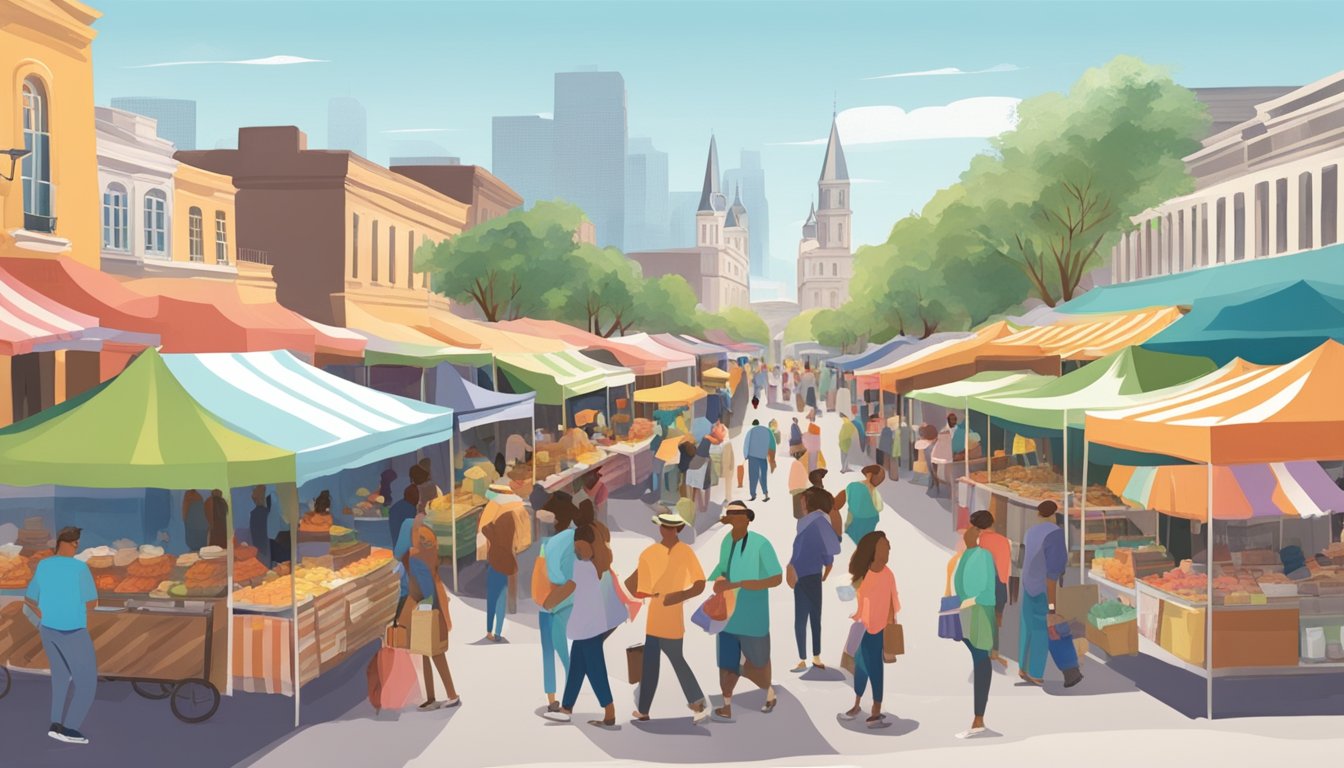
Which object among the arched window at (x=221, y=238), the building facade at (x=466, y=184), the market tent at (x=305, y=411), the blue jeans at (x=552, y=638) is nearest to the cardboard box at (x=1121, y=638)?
the blue jeans at (x=552, y=638)

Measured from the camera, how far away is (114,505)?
15742 millimetres

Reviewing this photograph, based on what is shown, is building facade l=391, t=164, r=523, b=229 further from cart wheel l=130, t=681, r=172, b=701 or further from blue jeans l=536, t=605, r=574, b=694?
blue jeans l=536, t=605, r=574, b=694

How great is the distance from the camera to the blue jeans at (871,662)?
8156 mm

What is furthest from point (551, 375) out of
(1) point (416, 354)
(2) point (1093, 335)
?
(2) point (1093, 335)

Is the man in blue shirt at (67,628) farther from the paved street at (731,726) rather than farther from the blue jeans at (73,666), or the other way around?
the paved street at (731,726)

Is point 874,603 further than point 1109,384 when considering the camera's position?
No

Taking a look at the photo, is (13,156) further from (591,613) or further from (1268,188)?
(1268,188)

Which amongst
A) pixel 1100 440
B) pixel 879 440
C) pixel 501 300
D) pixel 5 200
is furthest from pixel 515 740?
pixel 501 300

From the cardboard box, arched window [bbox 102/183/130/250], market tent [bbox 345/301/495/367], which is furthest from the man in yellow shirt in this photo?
arched window [bbox 102/183/130/250]

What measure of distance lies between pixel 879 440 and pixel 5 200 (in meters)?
17.3

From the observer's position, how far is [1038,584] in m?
9.12

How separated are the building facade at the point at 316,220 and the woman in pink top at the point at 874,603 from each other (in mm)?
31559

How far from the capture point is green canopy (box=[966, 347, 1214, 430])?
12641 millimetres

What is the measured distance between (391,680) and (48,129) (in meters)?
14.0
